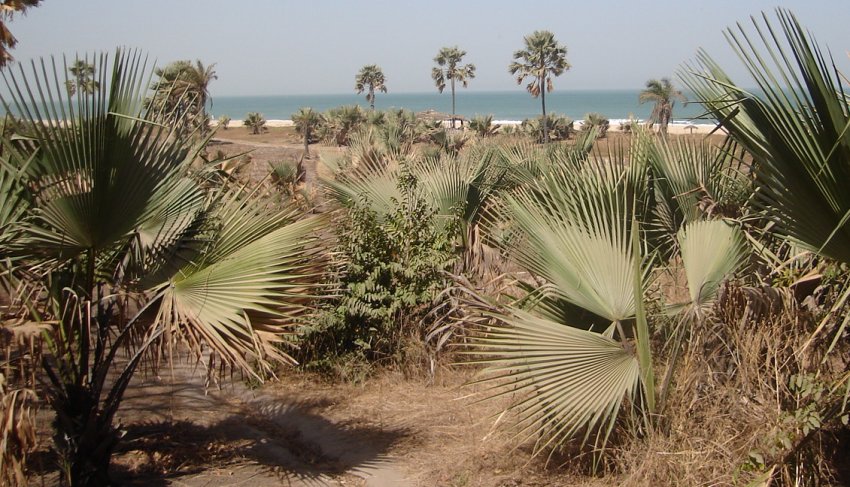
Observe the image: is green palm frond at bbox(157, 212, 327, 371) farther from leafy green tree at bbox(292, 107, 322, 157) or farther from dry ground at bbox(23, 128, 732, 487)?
leafy green tree at bbox(292, 107, 322, 157)

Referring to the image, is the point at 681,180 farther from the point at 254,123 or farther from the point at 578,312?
the point at 254,123

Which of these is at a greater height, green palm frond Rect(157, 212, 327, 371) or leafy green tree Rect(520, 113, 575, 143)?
leafy green tree Rect(520, 113, 575, 143)

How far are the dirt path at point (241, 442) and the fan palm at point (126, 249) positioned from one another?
1.07m

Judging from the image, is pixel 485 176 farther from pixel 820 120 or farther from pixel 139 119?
pixel 820 120

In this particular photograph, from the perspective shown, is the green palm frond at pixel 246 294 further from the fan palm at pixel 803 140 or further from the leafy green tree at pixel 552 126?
the leafy green tree at pixel 552 126

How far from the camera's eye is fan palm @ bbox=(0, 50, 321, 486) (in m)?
4.48

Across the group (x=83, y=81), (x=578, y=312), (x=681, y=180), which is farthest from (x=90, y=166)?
(x=681, y=180)

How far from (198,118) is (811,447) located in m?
4.69

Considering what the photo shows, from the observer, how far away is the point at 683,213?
6.04 m

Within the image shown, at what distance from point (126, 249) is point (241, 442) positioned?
239 cm

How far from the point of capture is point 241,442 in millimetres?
6855

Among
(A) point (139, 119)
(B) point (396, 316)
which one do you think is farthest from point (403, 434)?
(A) point (139, 119)

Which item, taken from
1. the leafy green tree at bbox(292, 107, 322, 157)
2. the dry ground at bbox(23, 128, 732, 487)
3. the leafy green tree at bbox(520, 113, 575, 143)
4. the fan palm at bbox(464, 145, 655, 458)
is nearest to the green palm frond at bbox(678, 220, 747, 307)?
the fan palm at bbox(464, 145, 655, 458)

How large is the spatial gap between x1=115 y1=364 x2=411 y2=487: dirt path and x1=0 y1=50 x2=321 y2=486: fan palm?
1.07 m
